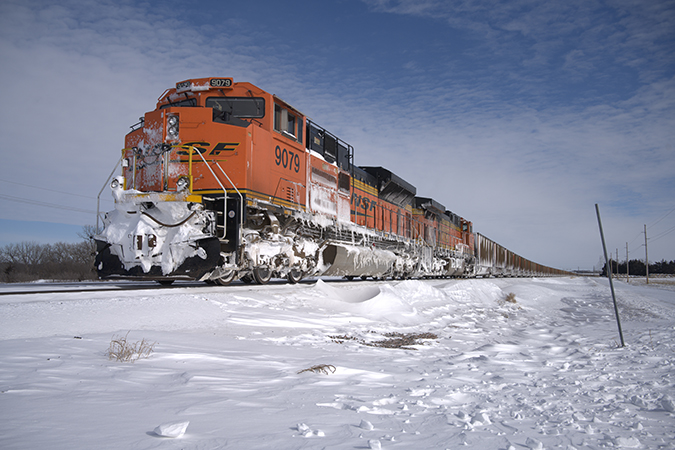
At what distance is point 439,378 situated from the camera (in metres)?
3.28

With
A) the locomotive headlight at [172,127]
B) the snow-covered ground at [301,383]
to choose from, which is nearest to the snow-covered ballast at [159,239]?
the snow-covered ground at [301,383]

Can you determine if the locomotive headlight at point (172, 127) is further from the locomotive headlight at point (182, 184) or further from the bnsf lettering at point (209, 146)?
the locomotive headlight at point (182, 184)

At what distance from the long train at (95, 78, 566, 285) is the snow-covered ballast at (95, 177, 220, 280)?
2 cm

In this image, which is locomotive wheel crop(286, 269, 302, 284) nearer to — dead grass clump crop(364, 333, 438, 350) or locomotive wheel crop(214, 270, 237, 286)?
locomotive wheel crop(214, 270, 237, 286)

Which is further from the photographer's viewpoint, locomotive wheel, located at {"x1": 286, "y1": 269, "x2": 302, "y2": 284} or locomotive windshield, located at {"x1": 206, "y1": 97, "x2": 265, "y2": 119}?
locomotive wheel, located at {"x1": 286, "y1": 269, "x2": 302, "y2": 284}

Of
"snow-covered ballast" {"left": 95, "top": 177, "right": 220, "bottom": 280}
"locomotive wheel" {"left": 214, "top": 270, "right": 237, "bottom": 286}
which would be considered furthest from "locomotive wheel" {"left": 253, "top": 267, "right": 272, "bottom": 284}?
"snow-covered ballast" {"left": 95, "top": 177, "right": 220, "bottom": 280}

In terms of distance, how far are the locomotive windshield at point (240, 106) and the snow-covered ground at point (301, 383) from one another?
3749mm

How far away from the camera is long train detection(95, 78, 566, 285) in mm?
6922

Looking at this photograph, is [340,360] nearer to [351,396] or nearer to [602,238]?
[351,396]

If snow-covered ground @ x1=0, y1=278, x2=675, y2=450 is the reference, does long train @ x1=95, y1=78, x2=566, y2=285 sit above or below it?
above

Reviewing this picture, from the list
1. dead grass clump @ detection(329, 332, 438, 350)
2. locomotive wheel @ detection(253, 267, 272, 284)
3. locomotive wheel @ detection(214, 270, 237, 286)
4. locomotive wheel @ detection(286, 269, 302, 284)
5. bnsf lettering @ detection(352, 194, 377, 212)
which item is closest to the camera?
dead grass clump @ detection(329, 332, 438, 350)

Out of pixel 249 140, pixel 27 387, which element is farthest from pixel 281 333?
pixel 249 140

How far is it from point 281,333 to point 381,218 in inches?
413

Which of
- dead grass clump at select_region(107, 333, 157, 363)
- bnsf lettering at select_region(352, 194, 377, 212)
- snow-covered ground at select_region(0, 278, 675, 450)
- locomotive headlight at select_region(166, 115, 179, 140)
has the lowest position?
snow-covered ground at select_region(0, 278, 675, 450)
